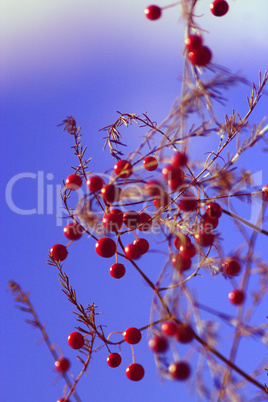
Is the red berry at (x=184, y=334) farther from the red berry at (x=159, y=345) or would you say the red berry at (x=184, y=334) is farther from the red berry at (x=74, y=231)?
the red berry at (x=74, y=231)

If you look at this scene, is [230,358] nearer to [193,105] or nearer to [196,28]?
[193,105]

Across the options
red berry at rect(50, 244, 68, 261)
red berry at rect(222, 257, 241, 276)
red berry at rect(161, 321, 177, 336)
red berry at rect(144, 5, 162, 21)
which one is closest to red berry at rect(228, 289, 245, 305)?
red berry at rect(222, 257, 241, 276)

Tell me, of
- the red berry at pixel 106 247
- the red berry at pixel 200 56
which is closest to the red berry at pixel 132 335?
the red berry at pixel 106 247

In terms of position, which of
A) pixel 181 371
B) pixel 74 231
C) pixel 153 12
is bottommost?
pixel 181 371

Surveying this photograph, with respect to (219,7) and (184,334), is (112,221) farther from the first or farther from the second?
(219,7)

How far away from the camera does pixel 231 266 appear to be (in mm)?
493

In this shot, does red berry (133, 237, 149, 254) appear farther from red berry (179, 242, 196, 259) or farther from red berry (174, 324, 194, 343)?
red berry (174, 324, 194, 343)

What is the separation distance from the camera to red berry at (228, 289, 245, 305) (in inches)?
18.1

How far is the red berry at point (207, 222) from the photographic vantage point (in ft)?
1.56

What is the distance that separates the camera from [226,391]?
37 cm

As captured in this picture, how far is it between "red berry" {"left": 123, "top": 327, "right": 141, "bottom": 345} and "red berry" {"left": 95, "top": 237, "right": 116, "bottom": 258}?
A: 4.1 inches

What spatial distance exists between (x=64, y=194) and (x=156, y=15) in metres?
0.26

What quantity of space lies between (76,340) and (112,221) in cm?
19

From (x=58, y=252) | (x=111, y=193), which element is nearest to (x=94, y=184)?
(x=111, y=193)
